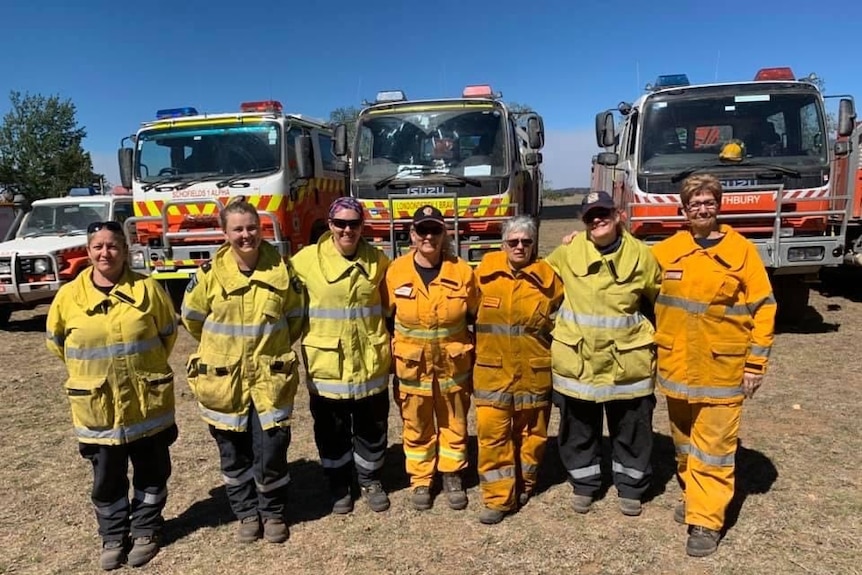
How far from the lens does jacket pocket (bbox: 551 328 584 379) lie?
10.4 feet

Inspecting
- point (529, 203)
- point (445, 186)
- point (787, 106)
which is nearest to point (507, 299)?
point (445, 186)

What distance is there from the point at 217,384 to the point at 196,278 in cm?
52

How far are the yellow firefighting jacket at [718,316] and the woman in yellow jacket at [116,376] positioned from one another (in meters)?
2.42

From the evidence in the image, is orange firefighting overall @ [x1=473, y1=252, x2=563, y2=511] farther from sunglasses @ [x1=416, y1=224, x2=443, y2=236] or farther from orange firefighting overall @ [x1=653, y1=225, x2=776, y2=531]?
orange firefighting overall @ [x1=653, y1=225, x2=776, y2=531]

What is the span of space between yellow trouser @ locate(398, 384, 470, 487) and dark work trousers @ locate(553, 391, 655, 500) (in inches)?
20.7

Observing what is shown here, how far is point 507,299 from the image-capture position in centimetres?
325

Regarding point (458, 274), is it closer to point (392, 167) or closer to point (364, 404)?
point (364, 404)

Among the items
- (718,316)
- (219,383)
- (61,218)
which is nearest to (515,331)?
(718,316)

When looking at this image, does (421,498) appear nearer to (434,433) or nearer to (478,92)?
(434,433)

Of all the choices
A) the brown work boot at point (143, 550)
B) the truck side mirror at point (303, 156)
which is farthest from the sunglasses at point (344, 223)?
the truck side mirror at point (303, 156)

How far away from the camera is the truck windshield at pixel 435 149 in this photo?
6.93m

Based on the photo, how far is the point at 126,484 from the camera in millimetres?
3125

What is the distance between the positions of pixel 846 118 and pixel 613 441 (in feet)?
16.3

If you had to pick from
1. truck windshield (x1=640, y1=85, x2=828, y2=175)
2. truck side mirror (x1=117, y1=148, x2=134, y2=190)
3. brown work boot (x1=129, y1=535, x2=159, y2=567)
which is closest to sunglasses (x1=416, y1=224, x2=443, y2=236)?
brown work boot (x1=129, y1=535, x2=159, y2=567)
